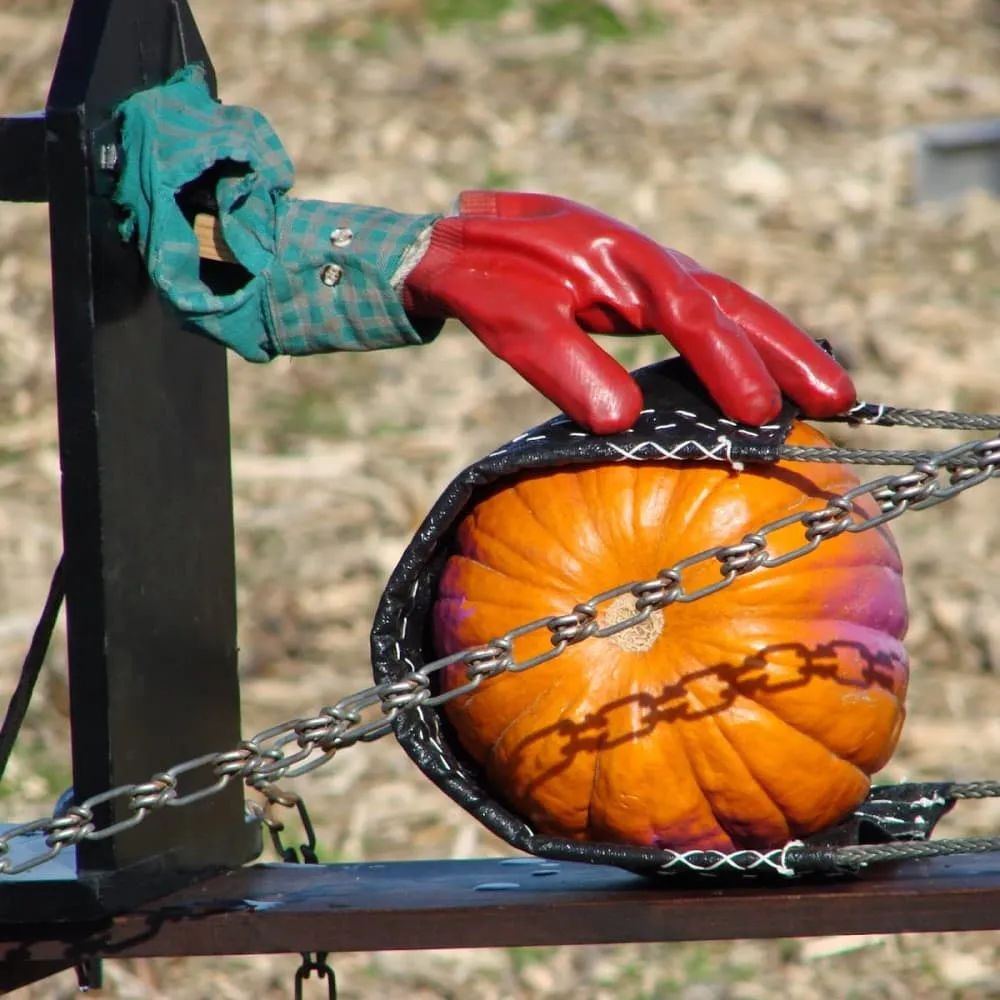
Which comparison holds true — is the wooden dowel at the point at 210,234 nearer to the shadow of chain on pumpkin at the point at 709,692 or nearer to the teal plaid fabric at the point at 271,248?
the teal plaid fabric at the point at 271,248

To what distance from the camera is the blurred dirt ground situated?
3.64 metres

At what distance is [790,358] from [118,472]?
88cm

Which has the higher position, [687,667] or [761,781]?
[687,667]

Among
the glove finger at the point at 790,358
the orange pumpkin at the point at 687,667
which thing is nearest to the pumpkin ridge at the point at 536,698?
the orange pumpkin at the point at 687,667

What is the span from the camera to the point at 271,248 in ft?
7.64

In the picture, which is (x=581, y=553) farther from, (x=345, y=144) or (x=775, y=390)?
(x=345, y=144)

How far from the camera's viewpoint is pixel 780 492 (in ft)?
7.12

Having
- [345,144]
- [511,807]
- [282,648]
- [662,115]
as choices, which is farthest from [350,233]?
[662,115]

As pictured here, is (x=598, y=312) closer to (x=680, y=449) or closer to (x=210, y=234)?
(x=680, y=449)

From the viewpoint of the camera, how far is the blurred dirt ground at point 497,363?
3645mm

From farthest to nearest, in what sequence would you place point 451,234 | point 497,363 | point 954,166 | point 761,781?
point 954,166 < point 497,363 < point 451,234 < point 761,781

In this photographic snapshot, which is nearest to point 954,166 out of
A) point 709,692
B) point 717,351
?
point 717,351

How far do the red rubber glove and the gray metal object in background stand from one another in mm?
5237

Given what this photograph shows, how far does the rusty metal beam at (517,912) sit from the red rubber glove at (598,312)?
60 centimetres
